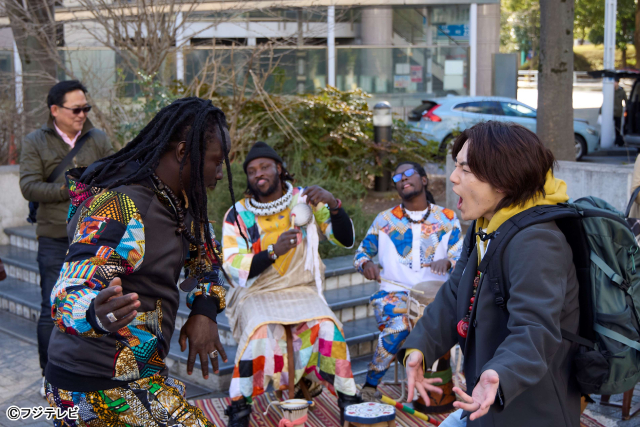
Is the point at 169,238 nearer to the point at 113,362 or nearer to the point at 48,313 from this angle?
the point at 113,362

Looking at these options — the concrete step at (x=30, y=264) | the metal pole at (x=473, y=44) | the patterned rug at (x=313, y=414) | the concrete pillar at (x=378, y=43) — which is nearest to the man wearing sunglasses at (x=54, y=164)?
the patterned rug at (x=313, y=414)

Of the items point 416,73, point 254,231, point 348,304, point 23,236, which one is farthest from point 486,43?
point 254,231

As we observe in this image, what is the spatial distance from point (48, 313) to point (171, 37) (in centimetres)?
475

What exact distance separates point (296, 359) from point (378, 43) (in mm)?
15785

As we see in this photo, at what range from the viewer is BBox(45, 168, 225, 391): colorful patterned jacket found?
206cm

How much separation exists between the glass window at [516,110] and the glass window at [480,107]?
0.59ft

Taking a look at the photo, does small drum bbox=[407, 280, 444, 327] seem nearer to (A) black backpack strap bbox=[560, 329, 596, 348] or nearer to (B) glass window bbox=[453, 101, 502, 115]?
(A) black backpack strap bbox=[560, 329, 596, 348]

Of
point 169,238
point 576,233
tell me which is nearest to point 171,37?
point 169,238

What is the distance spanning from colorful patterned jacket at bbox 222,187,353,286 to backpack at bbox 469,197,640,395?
7.97 ft

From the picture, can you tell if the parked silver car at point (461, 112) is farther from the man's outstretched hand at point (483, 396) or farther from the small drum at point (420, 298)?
the man's outstretched hand at point (483, 396)

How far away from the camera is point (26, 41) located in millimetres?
9125

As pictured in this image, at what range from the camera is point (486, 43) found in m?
19.5

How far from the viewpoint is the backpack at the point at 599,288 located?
7.19 feet

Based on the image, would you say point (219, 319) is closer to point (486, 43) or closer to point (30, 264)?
point (30, 264)
